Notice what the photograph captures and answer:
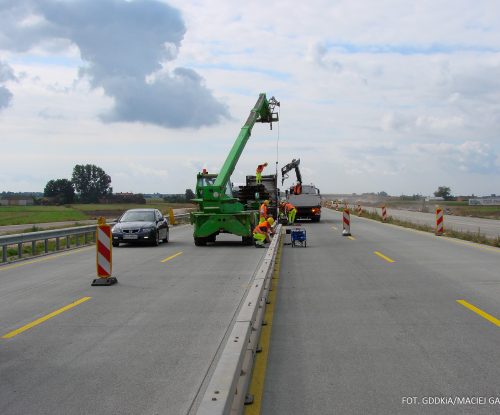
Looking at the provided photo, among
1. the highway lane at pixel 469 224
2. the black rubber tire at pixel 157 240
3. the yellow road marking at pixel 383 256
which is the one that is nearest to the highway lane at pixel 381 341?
the yellow road marking at pixel 383 256

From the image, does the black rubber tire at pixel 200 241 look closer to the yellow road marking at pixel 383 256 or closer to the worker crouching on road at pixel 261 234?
the worker crouching on road at pixel 261 234

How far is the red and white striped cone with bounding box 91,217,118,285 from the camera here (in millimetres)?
12219

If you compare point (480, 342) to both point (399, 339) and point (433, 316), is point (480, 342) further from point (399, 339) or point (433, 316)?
point (433, 316)

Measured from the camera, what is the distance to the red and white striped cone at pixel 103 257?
12.2m

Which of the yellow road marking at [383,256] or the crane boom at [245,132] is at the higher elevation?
the crane boom at [245,132]

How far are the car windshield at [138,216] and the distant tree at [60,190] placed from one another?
74369 mm

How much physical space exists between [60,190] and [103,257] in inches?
3595

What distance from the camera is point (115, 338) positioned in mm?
7348

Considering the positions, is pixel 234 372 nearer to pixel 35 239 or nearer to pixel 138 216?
pixel 35 239

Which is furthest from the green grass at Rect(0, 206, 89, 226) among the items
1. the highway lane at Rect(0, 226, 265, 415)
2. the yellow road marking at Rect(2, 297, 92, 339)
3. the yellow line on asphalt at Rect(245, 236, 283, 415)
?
the yellow line on asphalt at Rect(245, 236, 283, 415)

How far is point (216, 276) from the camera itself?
1320 cm

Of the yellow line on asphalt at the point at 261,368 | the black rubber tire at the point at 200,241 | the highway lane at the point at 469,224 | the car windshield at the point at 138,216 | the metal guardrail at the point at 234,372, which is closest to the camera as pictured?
the metal guardrail at the point at 234,372

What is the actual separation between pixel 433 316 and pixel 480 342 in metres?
1.56

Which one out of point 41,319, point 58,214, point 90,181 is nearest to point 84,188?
point 90,181
